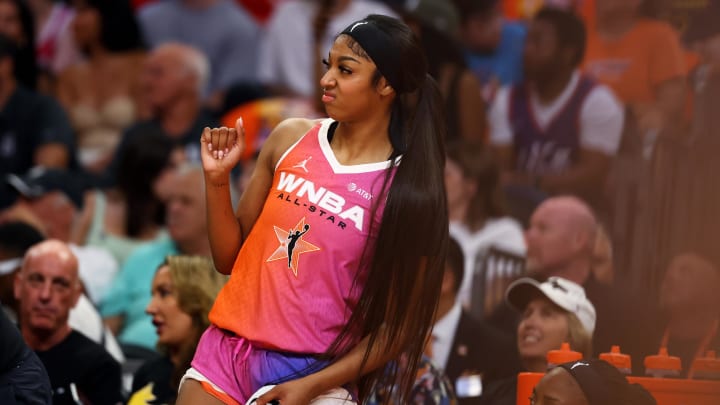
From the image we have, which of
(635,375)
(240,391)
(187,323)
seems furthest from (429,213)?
→ (187,323)

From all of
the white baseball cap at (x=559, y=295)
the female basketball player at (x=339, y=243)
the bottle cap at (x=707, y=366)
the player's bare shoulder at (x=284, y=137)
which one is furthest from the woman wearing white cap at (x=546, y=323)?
the player's bare shoulder at (x=284, y=137)

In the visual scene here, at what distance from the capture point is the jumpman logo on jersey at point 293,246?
13.3 feet

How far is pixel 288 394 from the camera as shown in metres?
3.95

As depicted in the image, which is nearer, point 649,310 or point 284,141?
point 284,141

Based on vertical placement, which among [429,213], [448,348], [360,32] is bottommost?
[448,348]

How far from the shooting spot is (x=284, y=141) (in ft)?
14.2

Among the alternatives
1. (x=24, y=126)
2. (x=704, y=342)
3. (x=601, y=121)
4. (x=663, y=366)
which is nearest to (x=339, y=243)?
(x=663, y=366)

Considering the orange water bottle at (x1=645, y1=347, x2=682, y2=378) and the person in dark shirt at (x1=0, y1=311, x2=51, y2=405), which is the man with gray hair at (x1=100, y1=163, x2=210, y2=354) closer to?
the person in dark shirt at (x1=0, y1=311, x2=51, y2=405)

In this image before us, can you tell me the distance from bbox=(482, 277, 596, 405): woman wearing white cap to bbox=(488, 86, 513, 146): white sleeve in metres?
2.33

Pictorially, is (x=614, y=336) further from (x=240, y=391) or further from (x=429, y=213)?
(x=240, y=391)

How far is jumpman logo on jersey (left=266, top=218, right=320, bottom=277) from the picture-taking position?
4.07 metres

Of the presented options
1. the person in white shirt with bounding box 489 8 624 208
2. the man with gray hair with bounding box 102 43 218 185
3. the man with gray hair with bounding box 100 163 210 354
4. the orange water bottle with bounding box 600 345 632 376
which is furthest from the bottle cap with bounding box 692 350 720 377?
the man with gray hair with bounding box 102 43 218 185

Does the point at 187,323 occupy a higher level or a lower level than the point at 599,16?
lower

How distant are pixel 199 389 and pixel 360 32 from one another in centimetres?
116
